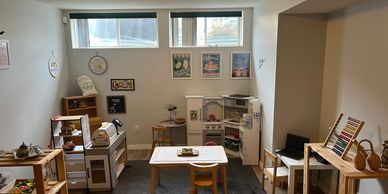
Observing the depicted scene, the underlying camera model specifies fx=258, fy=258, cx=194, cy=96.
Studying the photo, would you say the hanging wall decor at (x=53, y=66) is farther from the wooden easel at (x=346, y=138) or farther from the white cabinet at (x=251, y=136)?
the wooden easel at (x=346, y=138)

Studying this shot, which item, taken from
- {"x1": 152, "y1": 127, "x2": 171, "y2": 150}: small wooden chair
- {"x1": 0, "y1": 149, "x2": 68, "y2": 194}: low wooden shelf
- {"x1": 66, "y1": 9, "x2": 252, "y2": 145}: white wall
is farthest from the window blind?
{"x1": 0, "y1": 149, "x2": 68, "y2": 194}: low wooden shelf

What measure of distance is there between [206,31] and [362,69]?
299cm

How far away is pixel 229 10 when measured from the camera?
4.84 m

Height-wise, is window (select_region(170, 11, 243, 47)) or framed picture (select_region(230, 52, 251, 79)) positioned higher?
window (select_region(170, 11, 243, 47))

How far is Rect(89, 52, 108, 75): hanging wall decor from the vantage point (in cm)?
493

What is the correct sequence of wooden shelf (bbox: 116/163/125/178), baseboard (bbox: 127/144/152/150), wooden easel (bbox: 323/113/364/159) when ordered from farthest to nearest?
baseboard (bbox: 127/144/152/150), wooden shelf (bbox: 116/163/125/178), wooden easel (bbox: 323/113/364/159)

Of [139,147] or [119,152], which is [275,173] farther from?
[139,147]

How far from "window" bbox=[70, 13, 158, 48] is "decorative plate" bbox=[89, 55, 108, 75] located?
0.28m

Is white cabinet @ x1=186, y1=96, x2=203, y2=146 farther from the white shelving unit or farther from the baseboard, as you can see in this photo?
the white shelving unit

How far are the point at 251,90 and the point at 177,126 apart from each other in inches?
62.6

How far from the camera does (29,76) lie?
3.67m

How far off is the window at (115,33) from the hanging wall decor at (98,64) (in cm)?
28

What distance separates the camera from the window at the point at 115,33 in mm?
4980

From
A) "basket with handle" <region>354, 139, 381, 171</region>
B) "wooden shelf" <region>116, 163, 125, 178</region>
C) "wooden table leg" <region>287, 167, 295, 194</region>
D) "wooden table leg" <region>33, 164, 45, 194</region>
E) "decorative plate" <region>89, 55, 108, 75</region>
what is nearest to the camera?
"basket with handle" <region>354, 139, 381, 171</region>
